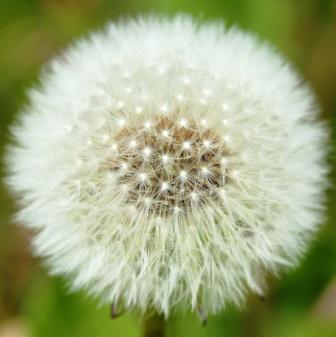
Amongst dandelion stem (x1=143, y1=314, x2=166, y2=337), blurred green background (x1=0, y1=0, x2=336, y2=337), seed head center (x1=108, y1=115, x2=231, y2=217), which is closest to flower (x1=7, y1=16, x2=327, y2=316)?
seed head center (x1=108, y1=115, x2=231, y2=217)

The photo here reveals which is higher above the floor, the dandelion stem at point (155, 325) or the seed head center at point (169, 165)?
the seed head center at point (169, 165)

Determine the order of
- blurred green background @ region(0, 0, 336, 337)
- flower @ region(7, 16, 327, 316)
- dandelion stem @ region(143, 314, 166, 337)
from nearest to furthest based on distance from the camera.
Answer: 1. flower @ region(7, 16, 327, 316)
2. dandelion stem @ region(143, 314, 166, 337)
3. blurred green background @ region(0, 0, 336, 337)

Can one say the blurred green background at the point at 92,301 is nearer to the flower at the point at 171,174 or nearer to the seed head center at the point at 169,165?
Result: the flower at the point at 171,174

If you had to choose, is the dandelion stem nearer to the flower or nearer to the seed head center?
the flower

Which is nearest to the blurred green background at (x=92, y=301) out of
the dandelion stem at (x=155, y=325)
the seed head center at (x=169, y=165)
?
the dandelion stem at (x=155, y=325)

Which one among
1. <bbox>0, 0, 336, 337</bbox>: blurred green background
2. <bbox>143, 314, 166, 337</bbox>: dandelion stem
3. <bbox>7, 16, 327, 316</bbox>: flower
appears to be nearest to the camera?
<bbox>7, 16, 327, 316</bbox>: flower

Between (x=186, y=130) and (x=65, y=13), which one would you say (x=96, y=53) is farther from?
(x=65, y=13)

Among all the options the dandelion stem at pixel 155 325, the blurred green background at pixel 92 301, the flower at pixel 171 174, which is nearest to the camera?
the flower at pixel 171 174
